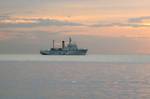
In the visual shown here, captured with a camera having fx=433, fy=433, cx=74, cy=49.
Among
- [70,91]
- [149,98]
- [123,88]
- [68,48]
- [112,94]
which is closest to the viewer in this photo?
[149,98]

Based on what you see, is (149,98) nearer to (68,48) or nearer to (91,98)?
(91,98)

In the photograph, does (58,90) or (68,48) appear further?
(68,48)

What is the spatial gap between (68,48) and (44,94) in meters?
161

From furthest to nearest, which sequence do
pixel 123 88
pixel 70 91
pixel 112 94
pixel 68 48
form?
pixel 68 48, pixel 123 88, pixel 70 91, pixel 112 94

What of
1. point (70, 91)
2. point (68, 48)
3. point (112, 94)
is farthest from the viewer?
point (68, 48)

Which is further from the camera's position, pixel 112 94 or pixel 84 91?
pixel 84 91

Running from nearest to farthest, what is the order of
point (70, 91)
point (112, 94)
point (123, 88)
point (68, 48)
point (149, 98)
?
1. point (149, 98)
2. point (112, 94)
3. point (70, 91)
4. point (123, 88)
5. point (68, 48)

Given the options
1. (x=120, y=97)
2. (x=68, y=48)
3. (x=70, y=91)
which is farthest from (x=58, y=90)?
(x=68, y=48)

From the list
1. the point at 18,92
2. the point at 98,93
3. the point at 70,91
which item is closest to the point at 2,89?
the point at 18,92

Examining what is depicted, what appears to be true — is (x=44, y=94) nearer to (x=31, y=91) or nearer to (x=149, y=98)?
(x=31, y=91)

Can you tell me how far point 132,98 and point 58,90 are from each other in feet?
26.2

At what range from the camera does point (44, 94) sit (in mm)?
35156

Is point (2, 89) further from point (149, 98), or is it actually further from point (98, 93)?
point (149, 98)

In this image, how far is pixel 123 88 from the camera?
39281 millimetres
